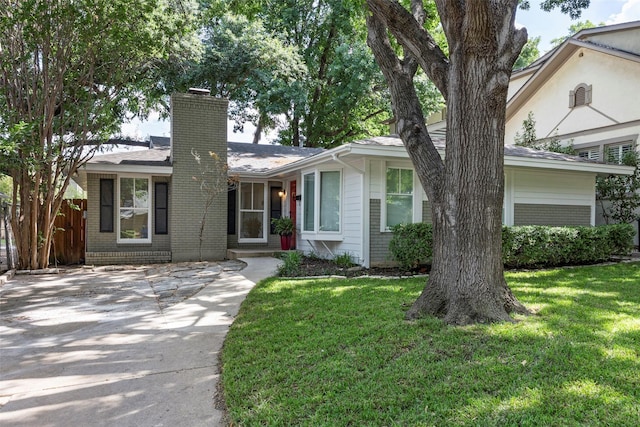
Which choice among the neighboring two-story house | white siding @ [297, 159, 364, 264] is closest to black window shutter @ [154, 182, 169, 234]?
white siding @ [297, 159, 364, 264]

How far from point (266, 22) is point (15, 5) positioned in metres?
15.3

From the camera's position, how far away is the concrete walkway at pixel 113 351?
9.87 ft

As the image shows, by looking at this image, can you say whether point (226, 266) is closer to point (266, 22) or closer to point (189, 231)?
point (189, 231)

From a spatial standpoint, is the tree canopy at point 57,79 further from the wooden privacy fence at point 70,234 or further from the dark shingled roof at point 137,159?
the wooden privacy fence at point 70,234

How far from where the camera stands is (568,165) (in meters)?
10.2

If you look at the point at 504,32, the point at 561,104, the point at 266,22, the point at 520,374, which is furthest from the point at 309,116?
the point at 520,374

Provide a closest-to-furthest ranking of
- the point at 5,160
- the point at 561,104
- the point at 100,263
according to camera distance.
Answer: the point at 5,160 → the point at 100,263 → the point at 561,104

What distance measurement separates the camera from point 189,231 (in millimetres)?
11688

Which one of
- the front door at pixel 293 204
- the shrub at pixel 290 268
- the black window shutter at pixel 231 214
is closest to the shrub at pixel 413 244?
the shrub at pixel 290 268

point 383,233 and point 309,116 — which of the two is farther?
point 309,116

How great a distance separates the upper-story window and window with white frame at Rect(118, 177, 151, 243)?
544 inches

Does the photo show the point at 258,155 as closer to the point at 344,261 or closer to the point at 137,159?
the point at 137,159

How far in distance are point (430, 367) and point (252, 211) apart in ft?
34.5

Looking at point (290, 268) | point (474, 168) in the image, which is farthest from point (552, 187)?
point (474, 168)
